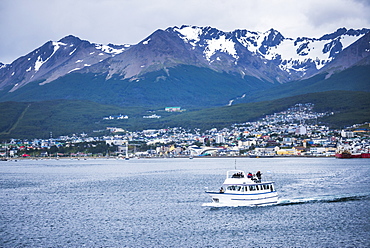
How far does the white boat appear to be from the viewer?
52.3m

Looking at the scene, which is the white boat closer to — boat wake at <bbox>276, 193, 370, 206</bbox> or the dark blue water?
the dark blue water

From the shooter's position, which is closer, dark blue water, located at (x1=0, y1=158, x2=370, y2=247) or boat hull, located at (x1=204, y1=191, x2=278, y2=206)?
dark blue water, located at (x1=0, y1=158, x2=370, y2=247)

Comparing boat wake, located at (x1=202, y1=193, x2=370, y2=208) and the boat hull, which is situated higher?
the boat hull

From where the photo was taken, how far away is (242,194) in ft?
171

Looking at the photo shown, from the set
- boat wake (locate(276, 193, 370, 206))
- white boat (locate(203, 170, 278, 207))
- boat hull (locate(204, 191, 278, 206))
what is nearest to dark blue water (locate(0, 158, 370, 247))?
boat wake (locate(276, 193, 370, 206))

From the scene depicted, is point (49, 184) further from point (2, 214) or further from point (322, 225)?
point (322, 225)

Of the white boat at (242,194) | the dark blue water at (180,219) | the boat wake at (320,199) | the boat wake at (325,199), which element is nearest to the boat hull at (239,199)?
the white boat at (242,194)

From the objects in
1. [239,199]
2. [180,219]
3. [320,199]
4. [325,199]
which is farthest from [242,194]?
[325,199]

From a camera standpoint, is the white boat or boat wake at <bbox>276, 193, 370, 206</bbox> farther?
boat wake at <bbox>276, 193, 370, 206</bbox>

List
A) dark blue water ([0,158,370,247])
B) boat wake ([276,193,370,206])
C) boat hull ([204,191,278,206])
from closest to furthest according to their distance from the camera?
dark blue water ([0,158,370,247]), boat hull ([204,191,278,206]), boat wake ([276,193,370,206])

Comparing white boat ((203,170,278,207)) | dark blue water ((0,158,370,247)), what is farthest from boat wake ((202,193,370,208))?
white boat ((203,170,278,207))

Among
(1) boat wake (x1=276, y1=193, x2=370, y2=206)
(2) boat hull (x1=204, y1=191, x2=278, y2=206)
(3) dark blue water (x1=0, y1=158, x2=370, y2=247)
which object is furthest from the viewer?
(1) boat wake (x1=276, y1=193, x2=370, y2=206)

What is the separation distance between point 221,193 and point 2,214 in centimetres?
2080

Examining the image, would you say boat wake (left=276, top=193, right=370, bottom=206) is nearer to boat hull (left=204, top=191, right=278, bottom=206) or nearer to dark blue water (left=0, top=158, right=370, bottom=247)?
dark blue water (left=0, top=158, right=370, bottom=247)
